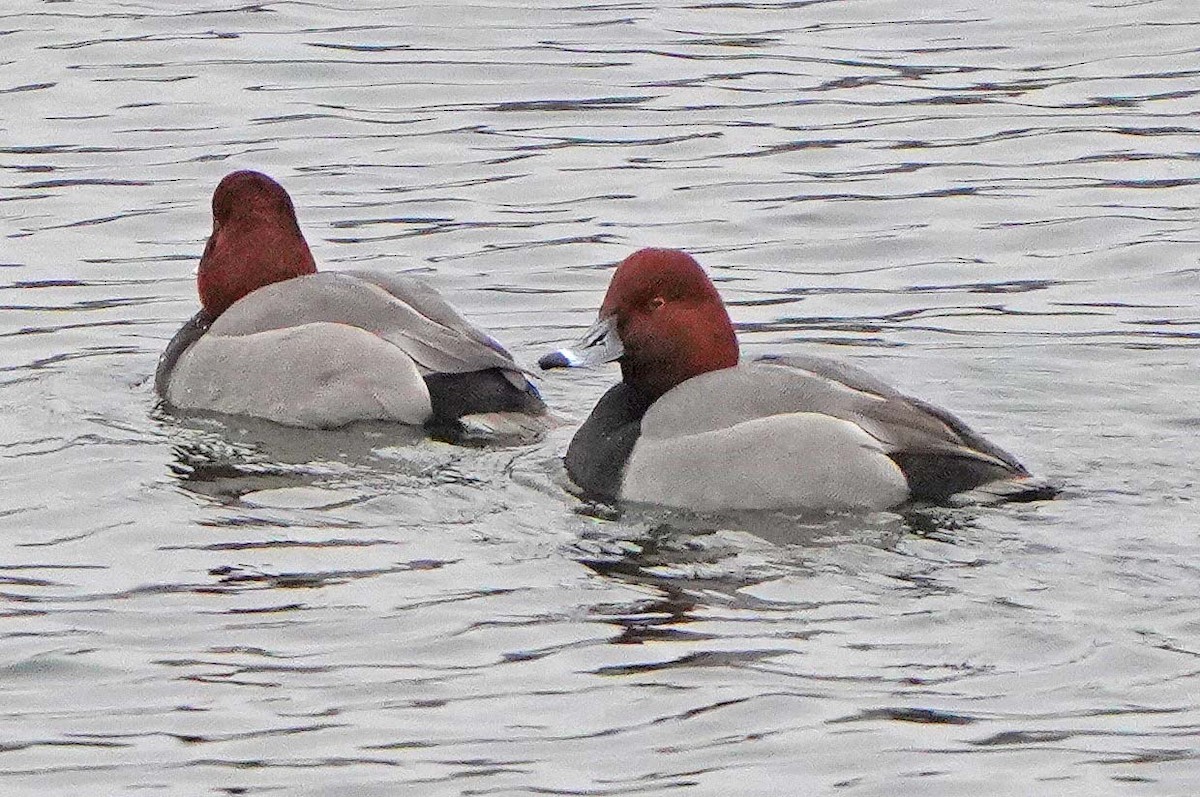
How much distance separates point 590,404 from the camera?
978 cm

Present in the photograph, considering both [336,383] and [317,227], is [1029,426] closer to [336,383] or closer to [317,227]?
[336,383]

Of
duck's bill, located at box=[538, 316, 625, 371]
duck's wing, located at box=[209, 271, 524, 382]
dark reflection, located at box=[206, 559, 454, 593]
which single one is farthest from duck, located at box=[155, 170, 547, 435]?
dark reflection, located at box=[206, 559, 454, 593]

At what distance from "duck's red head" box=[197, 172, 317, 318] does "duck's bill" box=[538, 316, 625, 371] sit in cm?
182

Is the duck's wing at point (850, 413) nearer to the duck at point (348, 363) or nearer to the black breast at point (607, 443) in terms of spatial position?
the black breast at point (607, 443)

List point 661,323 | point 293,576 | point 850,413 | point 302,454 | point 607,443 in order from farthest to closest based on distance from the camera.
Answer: point 302,454
point 661,323
point 607,443
point 850,413
point 293,576

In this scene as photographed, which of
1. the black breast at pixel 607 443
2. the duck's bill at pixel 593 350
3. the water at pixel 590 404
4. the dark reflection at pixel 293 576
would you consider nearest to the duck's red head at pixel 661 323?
the duck's bill at pixel 593 350

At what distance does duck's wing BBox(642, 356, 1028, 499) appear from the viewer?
316 inches

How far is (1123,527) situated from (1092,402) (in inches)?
68.8

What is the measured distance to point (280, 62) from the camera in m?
15.3

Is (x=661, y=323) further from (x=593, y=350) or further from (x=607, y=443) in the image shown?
(x=607, y=443)

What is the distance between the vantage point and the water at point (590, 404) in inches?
245

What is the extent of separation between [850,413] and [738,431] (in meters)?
0.36

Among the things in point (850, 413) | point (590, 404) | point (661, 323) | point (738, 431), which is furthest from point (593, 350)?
point (590, 404)

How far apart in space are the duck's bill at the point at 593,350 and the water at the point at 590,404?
43cm
